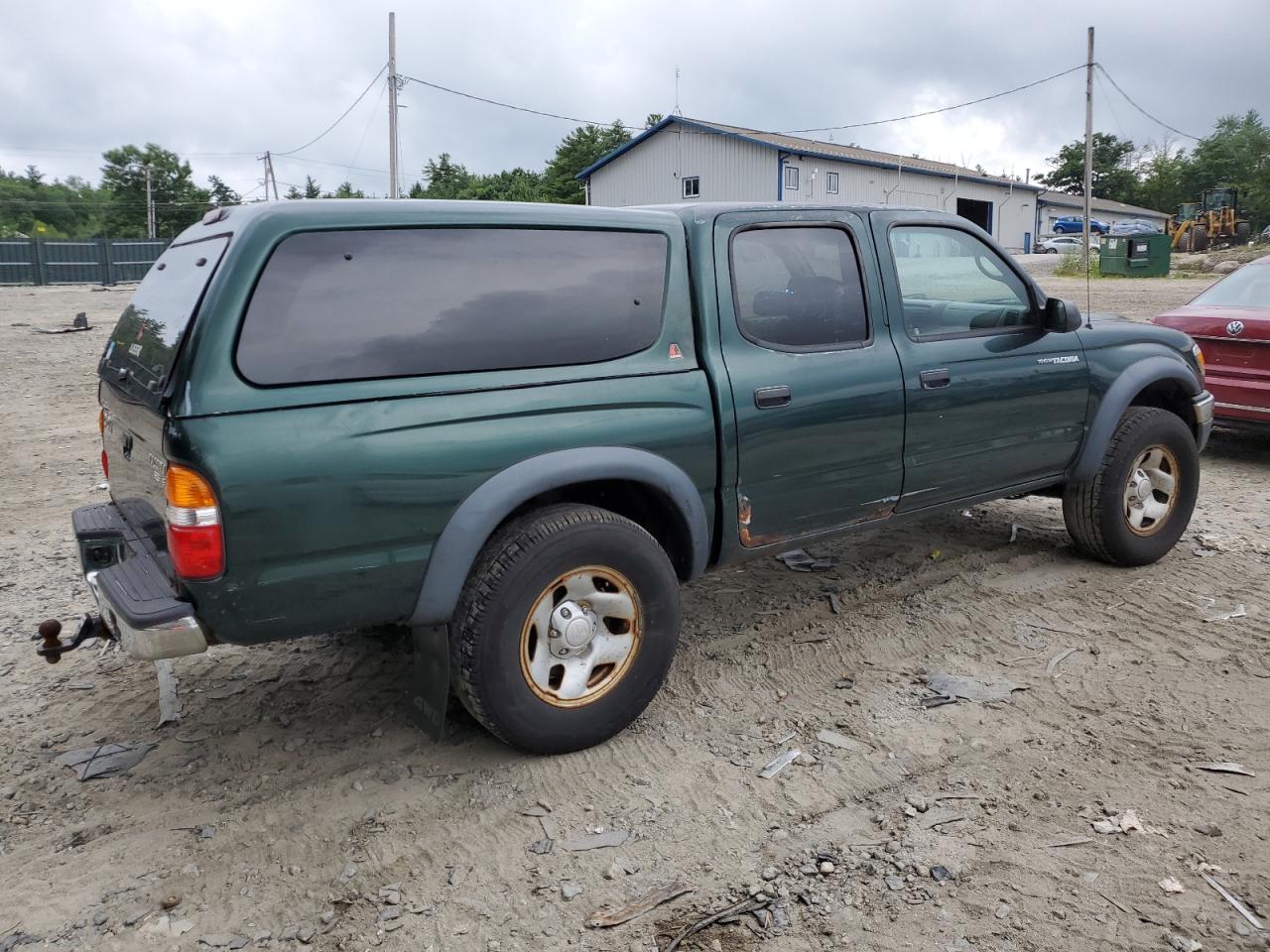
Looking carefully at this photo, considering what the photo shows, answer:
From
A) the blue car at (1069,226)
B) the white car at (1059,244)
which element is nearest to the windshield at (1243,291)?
the white car at (1059,244)

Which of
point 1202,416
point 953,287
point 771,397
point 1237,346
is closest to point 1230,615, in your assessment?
point 1202,416

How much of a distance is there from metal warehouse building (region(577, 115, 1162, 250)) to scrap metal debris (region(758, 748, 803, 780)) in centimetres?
3298

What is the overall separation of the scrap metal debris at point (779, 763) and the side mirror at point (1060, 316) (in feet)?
8.30

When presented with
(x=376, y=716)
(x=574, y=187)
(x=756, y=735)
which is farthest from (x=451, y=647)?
(x=574, y=187)

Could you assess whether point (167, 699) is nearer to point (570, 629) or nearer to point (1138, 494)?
point (570, 629)

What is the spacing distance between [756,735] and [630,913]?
108cm

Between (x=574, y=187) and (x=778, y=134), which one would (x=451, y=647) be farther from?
(x=574, y=187)

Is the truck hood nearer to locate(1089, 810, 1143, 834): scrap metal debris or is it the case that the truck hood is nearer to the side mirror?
the side mirror

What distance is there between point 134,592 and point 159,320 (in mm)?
872

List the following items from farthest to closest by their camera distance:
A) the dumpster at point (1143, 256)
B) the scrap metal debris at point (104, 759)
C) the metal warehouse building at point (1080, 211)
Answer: the metal warehouse building at point (1080, 211), the dumpster at point (1143, 256), the scrap metal debris at point (104, 759)

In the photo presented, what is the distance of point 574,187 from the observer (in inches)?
1972

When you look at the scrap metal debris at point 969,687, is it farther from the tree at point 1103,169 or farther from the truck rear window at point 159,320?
the tree at point 1103,169

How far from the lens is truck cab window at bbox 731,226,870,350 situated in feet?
12.8

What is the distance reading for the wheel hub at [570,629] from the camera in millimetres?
3344
